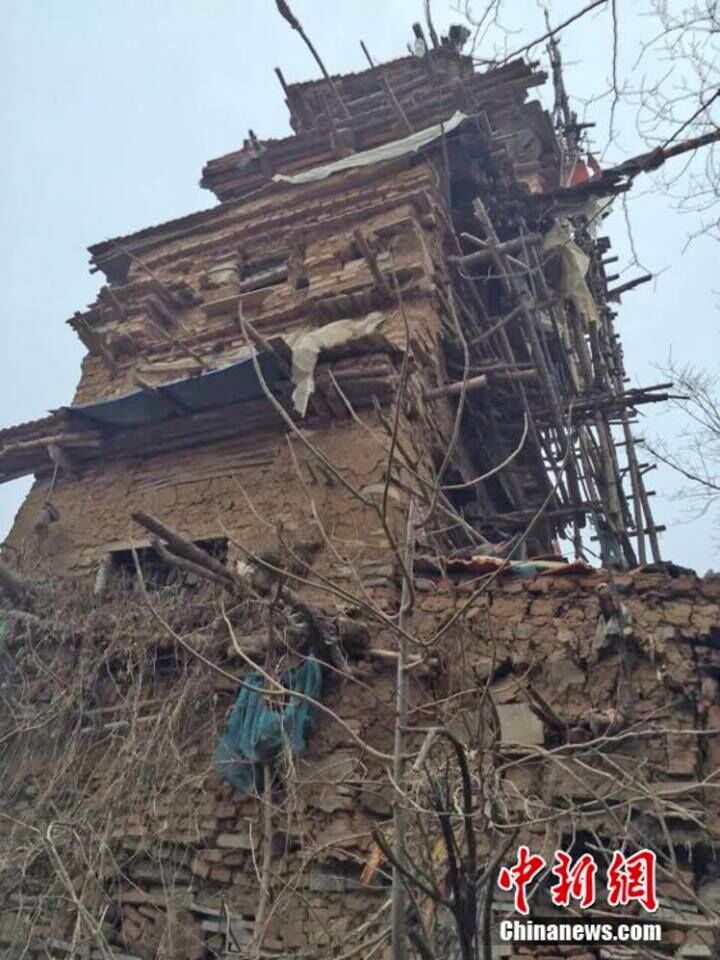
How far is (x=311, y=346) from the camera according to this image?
584cm

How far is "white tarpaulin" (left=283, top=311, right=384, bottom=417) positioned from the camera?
5.61m

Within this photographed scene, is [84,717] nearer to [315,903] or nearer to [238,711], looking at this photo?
[238,711]

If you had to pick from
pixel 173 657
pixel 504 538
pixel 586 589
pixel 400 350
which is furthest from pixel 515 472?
pixel 173 657

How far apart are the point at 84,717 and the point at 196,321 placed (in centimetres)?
512

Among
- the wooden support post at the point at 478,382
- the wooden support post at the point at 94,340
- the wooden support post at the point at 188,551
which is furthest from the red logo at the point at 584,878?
the wooden support post at the point at 94,340

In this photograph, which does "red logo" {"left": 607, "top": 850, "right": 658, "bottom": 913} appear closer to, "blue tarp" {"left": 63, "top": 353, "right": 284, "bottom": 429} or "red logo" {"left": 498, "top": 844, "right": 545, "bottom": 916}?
"red logo" {"left": 498, "top": 844, "right": 545, "bottom": 916}

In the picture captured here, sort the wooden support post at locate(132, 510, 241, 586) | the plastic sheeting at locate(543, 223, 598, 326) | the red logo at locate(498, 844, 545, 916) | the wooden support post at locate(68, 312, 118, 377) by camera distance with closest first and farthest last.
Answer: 1. the red logo at locate(498, 844, 545, 916)
2. the wooden support post at locate(132, 510, 241, 586)
3. the plastic sheeting at locate(543, 223, 598, 326)
4. the wooden support post at locate(68, 312, 118, 377)

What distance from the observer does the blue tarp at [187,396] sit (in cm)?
607

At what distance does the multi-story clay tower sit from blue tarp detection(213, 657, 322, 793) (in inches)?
0.8

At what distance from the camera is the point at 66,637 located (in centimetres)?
546

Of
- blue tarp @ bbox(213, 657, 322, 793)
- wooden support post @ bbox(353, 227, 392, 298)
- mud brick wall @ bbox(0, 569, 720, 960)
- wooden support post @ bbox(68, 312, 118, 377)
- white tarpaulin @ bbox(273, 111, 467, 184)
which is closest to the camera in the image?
mud brick wall @ bbox(0, 569, 720, 960)

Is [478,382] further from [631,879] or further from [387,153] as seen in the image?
[631,879]

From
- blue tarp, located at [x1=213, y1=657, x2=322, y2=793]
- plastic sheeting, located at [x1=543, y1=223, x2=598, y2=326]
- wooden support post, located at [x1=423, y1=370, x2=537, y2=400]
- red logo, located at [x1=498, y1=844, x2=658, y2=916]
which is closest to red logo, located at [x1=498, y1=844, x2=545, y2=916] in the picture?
red logo, located at [x1=498, y1=844, x2=658, y2=916]

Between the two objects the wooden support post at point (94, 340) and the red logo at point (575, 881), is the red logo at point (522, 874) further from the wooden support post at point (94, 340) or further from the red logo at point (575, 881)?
the wooden support post at point (94, 340)
